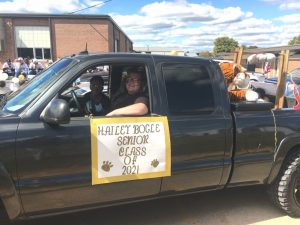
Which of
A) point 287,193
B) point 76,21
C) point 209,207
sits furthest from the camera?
point 76,21

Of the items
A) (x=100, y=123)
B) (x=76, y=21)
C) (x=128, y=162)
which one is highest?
(x=76, y=21)

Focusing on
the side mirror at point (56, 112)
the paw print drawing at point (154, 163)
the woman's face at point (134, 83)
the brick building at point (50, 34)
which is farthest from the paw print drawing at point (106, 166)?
the brick building at point (50, 34)

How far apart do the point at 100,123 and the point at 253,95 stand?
6.02 ft

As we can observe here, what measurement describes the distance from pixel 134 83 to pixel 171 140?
0.68 metres

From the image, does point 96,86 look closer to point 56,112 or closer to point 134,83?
point 134,83

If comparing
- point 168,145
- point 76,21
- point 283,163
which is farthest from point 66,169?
point 76,21

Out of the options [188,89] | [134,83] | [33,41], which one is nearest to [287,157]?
[188,89]

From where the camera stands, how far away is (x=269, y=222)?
3922 mm

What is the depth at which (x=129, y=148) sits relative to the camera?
308 cm

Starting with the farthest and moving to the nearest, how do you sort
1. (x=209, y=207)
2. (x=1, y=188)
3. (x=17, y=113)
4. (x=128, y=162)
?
1. (x=209, y=207)
2. (x=128, y=162)
3. (x=17, y=113)
4. (x=1, y=188)

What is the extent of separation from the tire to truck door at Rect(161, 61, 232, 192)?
769 mm

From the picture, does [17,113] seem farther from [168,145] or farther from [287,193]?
[287,193]

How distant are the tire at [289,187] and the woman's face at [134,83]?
1790mm

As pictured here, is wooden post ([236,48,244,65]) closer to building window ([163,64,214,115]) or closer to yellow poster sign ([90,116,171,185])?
building window ([163,64,214,115])
